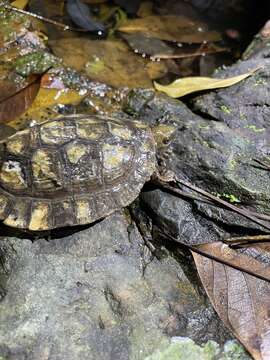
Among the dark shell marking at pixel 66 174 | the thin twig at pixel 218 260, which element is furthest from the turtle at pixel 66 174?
the thin twig at pixel 218 260

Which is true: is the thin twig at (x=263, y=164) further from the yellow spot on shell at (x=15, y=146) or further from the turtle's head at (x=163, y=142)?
the yellow spot on shell at (x=15, y=146)

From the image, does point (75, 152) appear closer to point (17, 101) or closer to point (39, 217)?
point (39, 217)

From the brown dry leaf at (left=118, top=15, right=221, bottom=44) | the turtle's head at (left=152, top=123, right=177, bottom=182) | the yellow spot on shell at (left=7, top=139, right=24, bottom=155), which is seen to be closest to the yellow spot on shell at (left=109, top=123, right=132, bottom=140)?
the turtle's head at (left=152, top=123, right=177, bottom=182)

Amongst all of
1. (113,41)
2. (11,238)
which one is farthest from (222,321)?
(113,41)

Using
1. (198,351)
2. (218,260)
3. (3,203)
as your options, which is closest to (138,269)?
(218,260)

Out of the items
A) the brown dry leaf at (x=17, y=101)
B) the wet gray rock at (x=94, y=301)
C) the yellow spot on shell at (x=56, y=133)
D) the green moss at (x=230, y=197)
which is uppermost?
the yellow spot on shell at (x=56, y=133)

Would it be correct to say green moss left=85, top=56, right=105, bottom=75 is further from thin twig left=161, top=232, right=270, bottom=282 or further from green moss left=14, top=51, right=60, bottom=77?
thin twig left=161, top=232, right=270, bottom=282

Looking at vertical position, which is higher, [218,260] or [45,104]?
[218,260]
